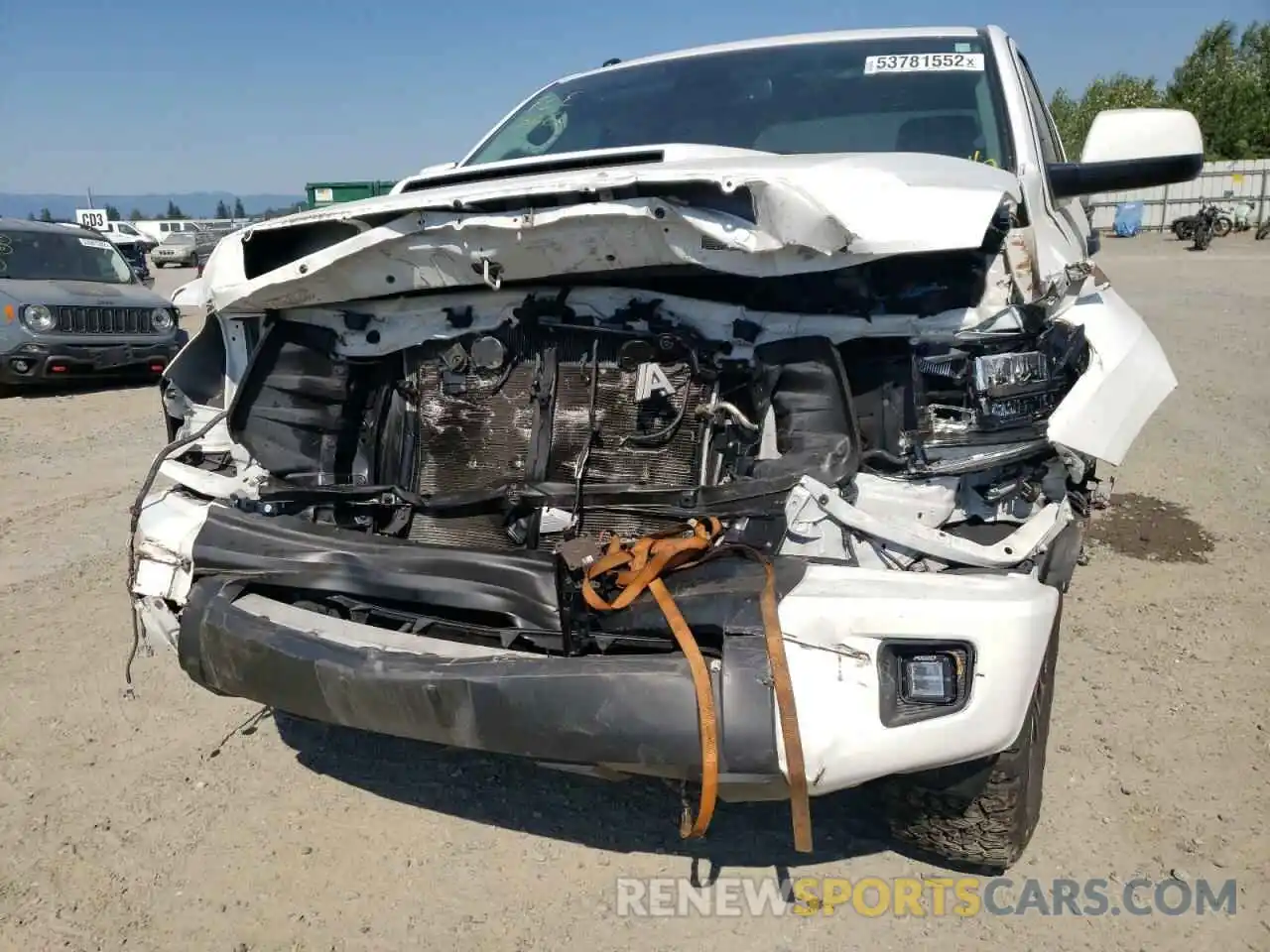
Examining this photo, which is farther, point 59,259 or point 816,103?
point 59,259

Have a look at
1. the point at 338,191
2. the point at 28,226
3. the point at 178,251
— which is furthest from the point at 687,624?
the point at 178,251

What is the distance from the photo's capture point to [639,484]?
102 inches

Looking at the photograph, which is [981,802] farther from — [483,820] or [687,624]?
[483,820]

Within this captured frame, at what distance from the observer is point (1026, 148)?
3.10m

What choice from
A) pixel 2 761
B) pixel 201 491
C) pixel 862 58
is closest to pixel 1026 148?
pixel 862 58

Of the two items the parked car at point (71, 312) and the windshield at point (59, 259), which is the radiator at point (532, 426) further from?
the windshield at point (59, 259)

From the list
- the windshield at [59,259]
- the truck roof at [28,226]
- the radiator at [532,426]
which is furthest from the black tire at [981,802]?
the truck roof at [28,226]

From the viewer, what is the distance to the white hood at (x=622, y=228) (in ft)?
6.71

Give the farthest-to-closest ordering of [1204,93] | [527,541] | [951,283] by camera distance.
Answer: [1204,93] < [527,541] < [951,283]

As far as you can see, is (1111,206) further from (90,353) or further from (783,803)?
(783,803)

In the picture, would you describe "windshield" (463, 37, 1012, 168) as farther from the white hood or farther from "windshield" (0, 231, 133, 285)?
"windshield" (0, 231, 133, 285)

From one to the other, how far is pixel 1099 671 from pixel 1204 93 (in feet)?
132

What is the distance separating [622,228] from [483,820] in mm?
1657

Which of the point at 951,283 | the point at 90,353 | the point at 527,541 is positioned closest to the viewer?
the point at 951,283
